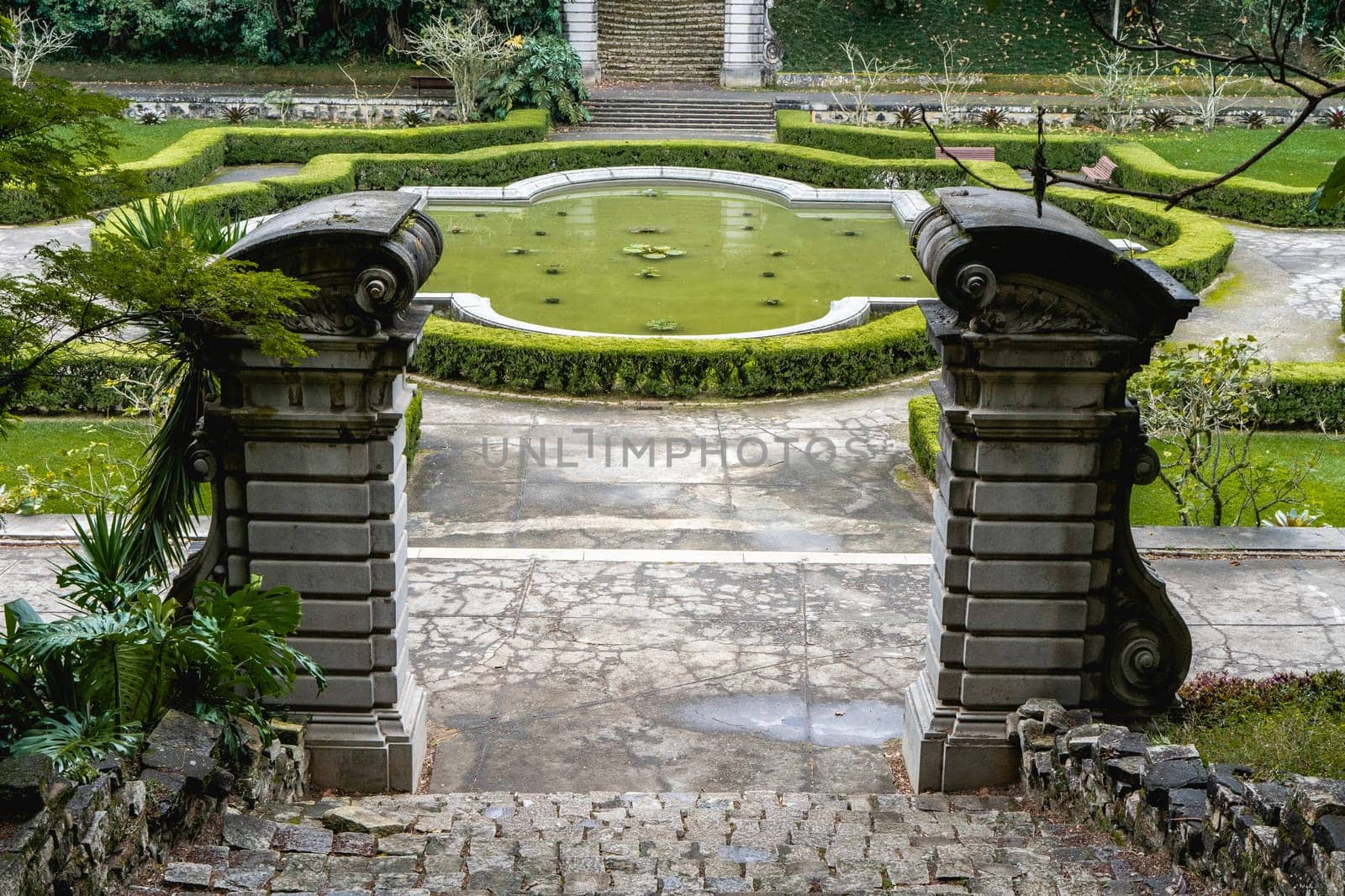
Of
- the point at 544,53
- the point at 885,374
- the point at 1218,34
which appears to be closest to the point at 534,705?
the point at 885,374

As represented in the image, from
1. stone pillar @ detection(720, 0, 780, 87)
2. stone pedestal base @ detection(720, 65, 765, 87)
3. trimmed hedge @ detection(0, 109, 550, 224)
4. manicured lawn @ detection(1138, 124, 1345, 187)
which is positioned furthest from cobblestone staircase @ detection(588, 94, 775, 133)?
manicured lawn @ detection(1138, 124, 1345, 187)

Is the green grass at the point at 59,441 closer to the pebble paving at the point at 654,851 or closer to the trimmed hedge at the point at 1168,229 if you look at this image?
the pebble paving at the point at 654,851

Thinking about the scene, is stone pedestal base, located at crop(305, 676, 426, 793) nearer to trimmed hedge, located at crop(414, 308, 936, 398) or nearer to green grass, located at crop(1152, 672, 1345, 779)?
green grass, located at crop(1152, 672, 1345, 779)

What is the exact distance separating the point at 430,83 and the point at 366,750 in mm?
29528

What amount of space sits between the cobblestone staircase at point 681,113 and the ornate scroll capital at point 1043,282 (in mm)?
25525

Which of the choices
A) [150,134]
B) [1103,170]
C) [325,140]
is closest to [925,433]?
[1103,170]

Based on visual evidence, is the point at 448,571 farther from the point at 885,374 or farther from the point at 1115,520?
the point at 885,374

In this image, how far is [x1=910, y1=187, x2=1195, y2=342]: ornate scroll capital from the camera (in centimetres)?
690

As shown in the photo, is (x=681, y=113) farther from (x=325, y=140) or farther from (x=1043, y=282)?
(x=1043, y=282)

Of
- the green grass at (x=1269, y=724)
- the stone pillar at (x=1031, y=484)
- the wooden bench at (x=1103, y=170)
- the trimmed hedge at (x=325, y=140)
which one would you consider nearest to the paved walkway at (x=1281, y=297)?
the wooden bench at (x=1103, y=170)

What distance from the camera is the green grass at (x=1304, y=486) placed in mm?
12031

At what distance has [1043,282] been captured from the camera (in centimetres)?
703

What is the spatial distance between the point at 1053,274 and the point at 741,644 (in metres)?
3.79

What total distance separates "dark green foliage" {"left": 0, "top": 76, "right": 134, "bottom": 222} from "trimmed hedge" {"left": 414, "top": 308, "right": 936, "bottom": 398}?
362 inches
